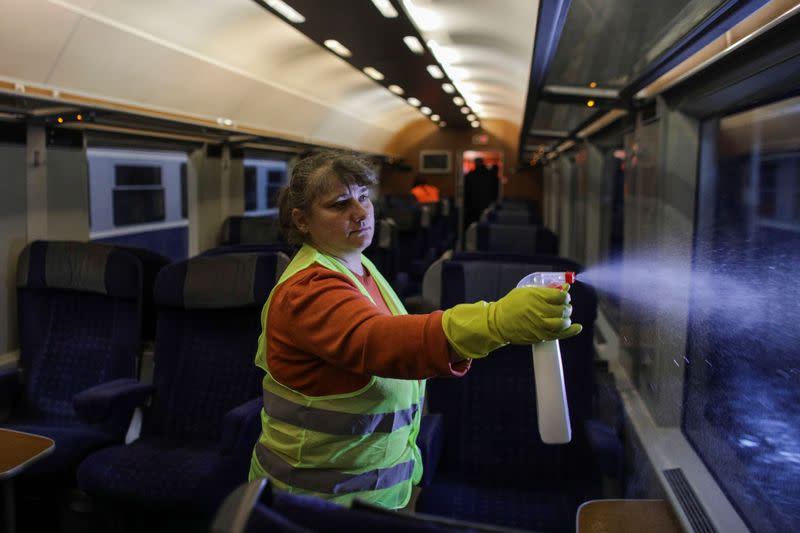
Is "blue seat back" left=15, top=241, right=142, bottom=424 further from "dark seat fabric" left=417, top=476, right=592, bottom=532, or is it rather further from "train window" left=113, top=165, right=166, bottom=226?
"train window" left=113, top=165, right=166, bottom=226

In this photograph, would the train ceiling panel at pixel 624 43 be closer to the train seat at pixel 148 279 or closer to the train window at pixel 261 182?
the train seat at pixel 148 279

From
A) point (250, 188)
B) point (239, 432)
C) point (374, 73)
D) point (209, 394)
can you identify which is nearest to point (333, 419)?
point (239, 432)

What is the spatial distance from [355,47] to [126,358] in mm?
3410

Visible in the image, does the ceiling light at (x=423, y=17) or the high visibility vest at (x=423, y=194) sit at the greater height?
the ceiling light at (x=423, y=17)

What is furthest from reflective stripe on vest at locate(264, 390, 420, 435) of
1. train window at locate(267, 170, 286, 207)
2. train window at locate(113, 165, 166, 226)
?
train window at locate(267, 170, 286, 207)

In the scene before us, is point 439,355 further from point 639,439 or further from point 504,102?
point 504,102

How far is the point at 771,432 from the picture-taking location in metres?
1.93

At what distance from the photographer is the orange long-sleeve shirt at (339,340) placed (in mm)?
1451

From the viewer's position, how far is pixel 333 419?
5.65 ft

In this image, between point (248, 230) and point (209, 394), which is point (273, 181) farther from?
point (209, 394)

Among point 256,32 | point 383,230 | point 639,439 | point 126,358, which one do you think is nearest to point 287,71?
point 256,32

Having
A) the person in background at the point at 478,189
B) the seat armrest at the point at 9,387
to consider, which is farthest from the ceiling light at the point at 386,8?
the person in background at the point at 478,189

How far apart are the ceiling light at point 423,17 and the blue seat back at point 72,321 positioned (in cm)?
240

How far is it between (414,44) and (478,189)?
6095 mm
